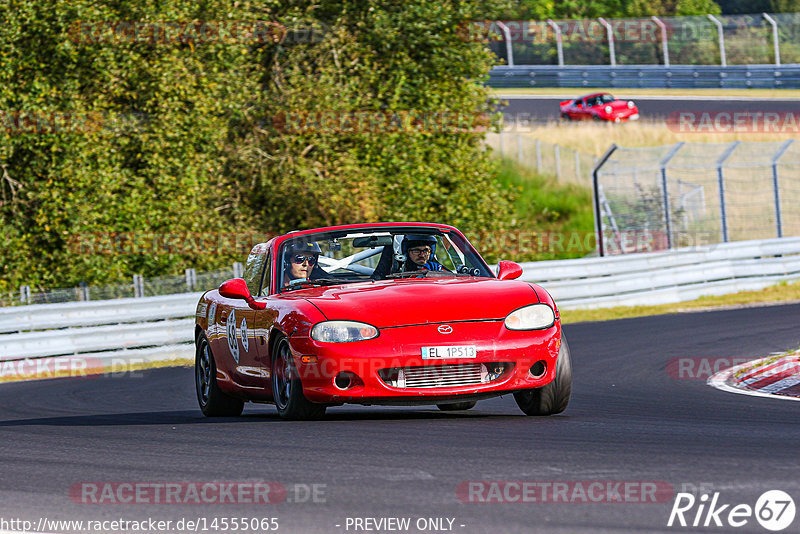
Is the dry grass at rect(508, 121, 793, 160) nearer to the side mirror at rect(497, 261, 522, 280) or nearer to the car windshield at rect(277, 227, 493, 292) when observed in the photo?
the car windshield at rect(277, 227, 493, 292)

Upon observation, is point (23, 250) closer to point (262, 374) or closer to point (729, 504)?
point (262, 374)

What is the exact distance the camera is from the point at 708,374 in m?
12.7

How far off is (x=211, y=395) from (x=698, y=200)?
26932 millimetres

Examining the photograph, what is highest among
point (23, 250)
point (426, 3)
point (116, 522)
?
point (426, 3)

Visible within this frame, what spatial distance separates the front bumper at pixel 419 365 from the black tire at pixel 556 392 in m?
0.34

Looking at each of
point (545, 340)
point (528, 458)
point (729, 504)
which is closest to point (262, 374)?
point (545, 340)

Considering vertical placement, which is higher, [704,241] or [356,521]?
[356,521]

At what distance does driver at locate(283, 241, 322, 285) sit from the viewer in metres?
9.71

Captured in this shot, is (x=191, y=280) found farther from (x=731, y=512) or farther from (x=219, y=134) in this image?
(x=731, y=512)

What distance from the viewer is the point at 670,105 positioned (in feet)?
160

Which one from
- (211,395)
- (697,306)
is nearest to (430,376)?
(211,395)

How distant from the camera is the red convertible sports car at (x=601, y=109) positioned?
47.2 m

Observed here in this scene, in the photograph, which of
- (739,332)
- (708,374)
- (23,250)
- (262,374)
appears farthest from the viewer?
(23,250)

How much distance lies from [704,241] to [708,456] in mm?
28086
